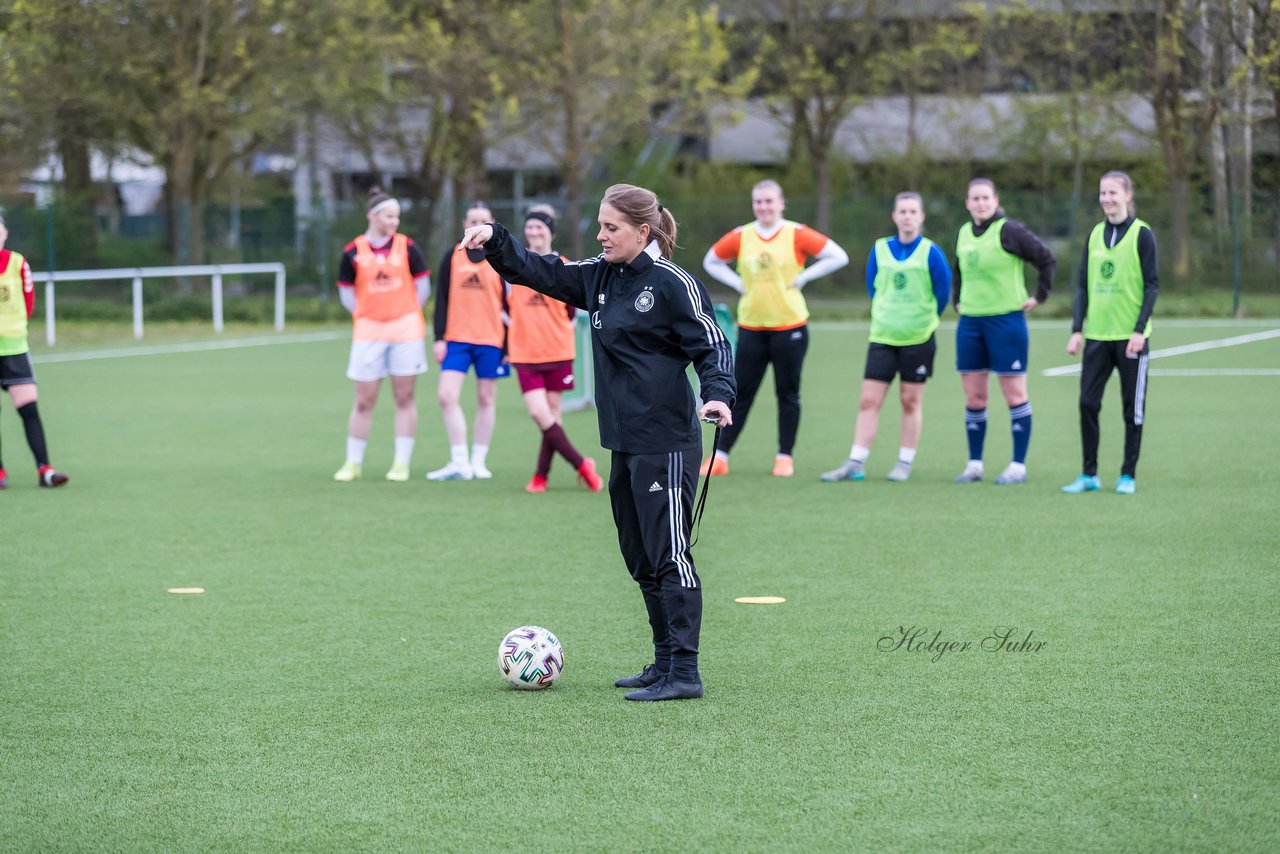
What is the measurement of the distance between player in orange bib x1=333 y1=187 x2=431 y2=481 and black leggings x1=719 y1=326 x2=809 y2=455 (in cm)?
216

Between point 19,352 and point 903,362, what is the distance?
19.0ft

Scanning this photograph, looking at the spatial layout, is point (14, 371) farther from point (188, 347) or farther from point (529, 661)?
point (188, 347)

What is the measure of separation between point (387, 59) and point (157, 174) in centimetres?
2380

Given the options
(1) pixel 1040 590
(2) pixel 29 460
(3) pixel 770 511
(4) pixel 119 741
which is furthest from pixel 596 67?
(4) pixel 119 741

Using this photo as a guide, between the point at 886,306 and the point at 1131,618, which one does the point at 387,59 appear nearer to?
the point at 886,306

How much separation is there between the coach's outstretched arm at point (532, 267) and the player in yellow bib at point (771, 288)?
201 inches

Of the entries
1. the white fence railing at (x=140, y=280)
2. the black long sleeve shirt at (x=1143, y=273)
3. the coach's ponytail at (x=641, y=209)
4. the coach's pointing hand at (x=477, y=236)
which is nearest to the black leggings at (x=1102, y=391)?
the black long sleeve shirt at (x=1143, y=273)

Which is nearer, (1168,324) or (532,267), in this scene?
(532,267)

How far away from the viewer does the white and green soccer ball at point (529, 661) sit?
5.51m

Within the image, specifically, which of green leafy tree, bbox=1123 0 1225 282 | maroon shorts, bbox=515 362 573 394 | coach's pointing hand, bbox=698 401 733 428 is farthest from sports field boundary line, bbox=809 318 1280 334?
coach's pointing hand, bbox=698 401 733 428

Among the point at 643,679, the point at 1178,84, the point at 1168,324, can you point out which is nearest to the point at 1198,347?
the point at 1168,324

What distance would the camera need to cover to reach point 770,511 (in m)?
9.45

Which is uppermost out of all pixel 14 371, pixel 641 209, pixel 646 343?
pixel 641 209

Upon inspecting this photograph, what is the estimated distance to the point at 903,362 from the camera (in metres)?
10.4
